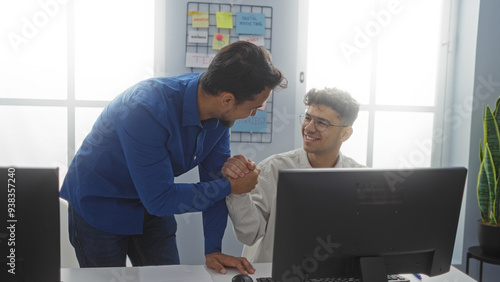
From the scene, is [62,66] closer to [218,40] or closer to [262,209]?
[218,40]

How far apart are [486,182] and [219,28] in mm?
1898

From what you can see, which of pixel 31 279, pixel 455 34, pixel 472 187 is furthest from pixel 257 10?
pixel 31 279

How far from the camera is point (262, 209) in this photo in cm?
162

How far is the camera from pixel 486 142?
8.04 feet

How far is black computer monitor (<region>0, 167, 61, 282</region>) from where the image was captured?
0.84m

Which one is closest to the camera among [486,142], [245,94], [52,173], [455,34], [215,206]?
[52,173]

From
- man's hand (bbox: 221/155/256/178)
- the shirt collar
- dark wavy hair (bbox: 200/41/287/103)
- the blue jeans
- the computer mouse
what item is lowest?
the blue jeans

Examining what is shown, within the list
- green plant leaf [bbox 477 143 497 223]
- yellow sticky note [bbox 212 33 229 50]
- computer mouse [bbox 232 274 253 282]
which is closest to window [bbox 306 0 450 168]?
green plant leaf [bbox 477 143 497 223]

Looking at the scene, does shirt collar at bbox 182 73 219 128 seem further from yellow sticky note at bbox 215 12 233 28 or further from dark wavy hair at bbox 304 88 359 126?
yellow sticky note at bbox 215 12 233 28

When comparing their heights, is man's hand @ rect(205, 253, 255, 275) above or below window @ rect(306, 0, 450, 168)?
below

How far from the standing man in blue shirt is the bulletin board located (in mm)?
1109

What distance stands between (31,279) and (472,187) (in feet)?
9.09

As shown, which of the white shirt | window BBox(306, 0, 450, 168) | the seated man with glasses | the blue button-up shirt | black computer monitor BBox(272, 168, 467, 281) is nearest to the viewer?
black computer monitor BBox(272, 168, 467, 281)

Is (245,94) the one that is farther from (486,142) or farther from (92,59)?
(486,142)
